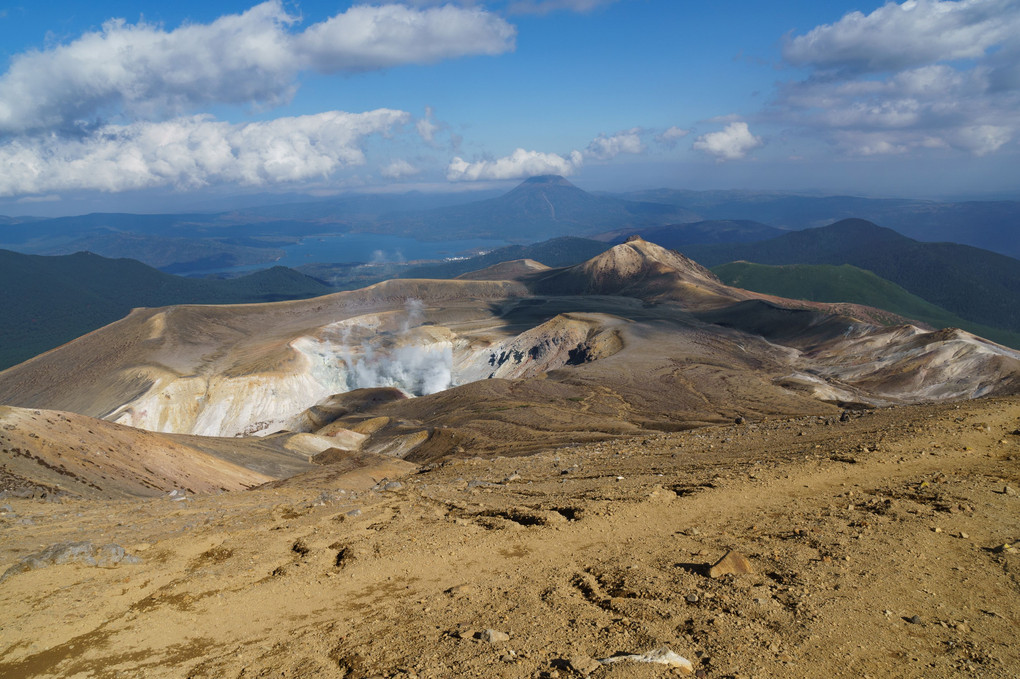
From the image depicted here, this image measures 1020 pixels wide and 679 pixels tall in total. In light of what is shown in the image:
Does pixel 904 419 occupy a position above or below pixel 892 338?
above

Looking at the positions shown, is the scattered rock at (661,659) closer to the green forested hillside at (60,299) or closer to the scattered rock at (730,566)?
the scattered rock at (730,566)

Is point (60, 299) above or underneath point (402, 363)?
above

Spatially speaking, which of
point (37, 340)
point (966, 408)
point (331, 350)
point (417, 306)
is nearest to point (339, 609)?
point (966, 408)

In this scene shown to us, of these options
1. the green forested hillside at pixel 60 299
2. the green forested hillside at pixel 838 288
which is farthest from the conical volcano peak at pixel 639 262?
the green forested hillside at pixel 60 299

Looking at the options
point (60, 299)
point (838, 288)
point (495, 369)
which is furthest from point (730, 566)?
point (60, 299)

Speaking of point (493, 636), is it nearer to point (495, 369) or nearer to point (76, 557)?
point (76, 557)

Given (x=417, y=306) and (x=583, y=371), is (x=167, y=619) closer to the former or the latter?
(x=583, y=371)

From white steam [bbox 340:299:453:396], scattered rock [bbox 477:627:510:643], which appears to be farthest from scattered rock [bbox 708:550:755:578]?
white steam [bbox 340:299:453:396]

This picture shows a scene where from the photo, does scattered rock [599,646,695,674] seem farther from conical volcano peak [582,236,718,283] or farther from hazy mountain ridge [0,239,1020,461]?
conical volcano peak [582,236,718,283]
